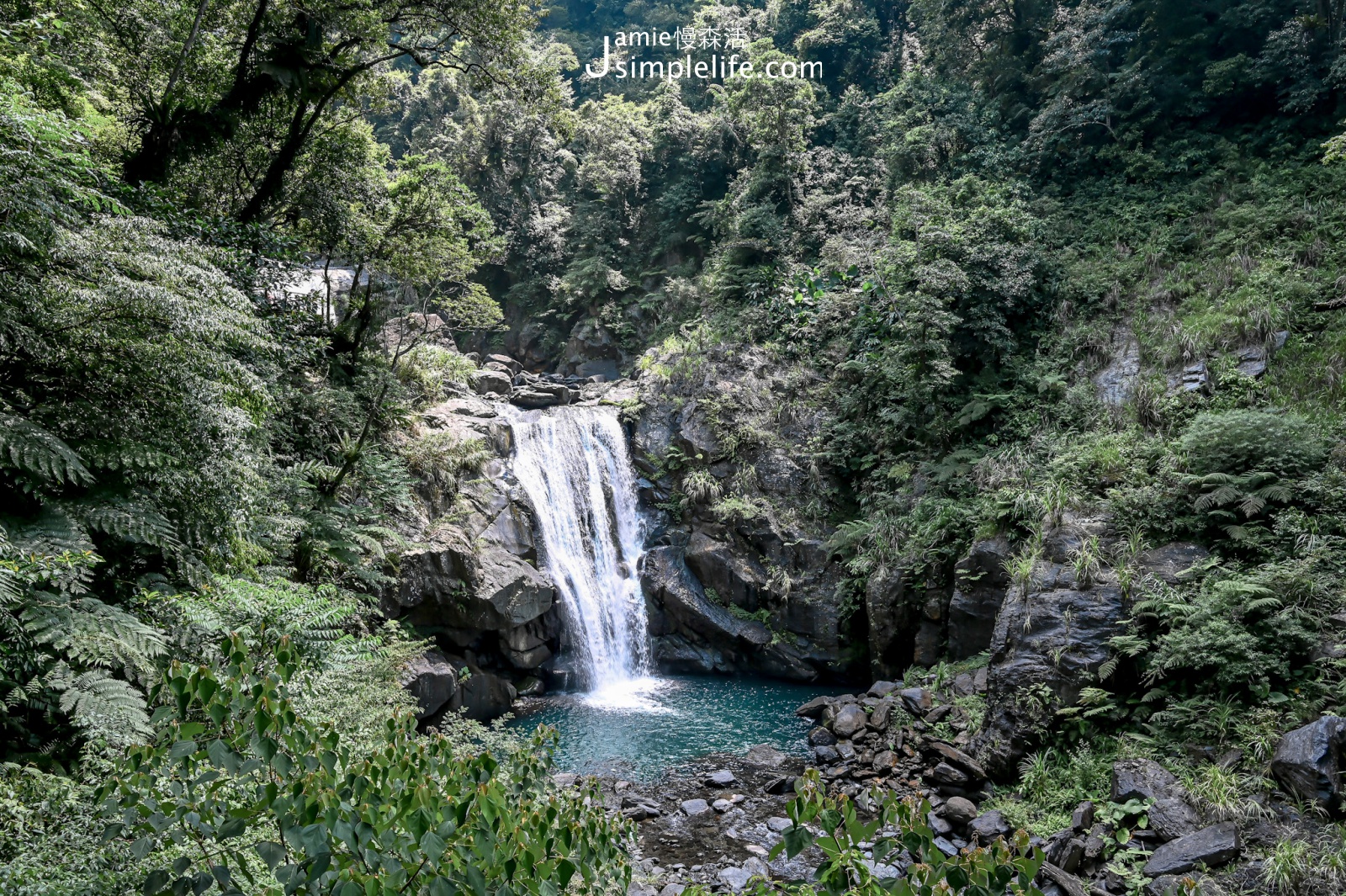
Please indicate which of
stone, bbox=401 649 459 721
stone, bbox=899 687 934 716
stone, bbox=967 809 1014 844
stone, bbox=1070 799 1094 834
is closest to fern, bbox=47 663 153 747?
stone, bbox=401 649 459 721

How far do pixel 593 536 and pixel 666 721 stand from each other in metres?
4.90

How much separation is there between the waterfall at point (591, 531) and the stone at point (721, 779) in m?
4.21

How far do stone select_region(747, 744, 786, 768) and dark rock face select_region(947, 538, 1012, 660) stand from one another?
345 cm

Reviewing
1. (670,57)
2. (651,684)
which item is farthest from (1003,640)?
(670,57)

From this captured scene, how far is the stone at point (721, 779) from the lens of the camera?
973 centimetres

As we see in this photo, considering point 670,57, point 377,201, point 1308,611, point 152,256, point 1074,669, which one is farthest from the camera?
point 670,57

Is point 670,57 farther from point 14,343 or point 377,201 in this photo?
point 14,343

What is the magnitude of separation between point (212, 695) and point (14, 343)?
487 centimetres

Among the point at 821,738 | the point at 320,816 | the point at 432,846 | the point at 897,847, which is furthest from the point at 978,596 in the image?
the point at 320,816

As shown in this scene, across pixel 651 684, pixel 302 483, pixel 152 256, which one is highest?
pixel 152 256

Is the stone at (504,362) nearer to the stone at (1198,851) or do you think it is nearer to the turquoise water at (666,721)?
the turquoise water at (666,721)

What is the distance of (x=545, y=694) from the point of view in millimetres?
13945

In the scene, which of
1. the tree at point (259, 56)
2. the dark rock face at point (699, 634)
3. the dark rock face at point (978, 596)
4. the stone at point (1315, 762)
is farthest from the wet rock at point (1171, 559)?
the tree at point (259, 56)

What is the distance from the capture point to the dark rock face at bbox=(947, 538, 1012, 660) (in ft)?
35.5
